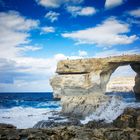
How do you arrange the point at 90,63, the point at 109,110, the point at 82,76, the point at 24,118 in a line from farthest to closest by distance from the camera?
the point at 90,63 < the point at 82,76 < the point at 24,118 < the point at 109,110

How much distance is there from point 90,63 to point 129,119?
20.1 meters

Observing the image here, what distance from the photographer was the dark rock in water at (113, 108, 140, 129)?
560 inches

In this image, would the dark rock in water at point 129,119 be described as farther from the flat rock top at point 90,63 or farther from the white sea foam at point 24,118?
the flat rock top at point 90,63

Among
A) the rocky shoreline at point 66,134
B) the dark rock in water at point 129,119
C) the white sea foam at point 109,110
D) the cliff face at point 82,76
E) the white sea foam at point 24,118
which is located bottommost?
the white sea foam at point 24,118

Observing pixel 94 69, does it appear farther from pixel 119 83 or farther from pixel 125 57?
pixel 119 83

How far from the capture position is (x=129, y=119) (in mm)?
14789

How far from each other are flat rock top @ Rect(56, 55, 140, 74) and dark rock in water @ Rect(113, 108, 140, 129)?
19022mm

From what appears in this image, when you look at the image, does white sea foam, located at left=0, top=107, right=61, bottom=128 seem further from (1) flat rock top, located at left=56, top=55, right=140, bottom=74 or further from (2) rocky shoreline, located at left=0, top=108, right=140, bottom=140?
(2) rocky shoreline, located at left=0, top=108, right=140, bottom=140

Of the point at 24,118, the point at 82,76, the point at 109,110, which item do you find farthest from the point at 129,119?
the point at 24,118

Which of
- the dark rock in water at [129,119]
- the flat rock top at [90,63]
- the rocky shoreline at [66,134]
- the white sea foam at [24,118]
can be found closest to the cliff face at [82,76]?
the flat rock top at [90,63]

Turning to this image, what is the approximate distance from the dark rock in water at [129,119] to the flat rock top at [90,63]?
1902cm

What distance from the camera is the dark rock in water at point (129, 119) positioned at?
14228mm

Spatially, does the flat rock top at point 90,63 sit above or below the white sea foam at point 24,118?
above

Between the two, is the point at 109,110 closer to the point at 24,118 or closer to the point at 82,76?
the point at 82,76
